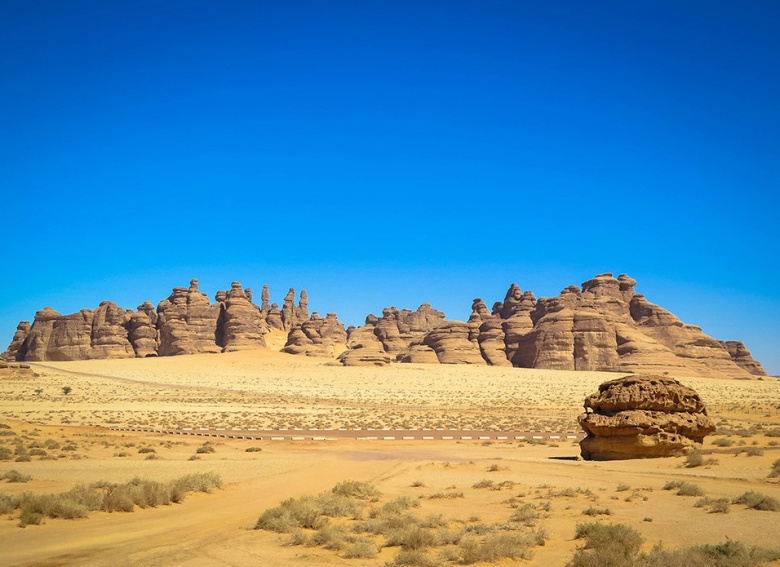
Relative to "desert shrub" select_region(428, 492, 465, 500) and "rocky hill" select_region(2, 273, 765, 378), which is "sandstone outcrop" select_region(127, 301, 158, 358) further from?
"desert shrub" select_region(428, 492, 465, 500)

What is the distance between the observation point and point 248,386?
71.7 m

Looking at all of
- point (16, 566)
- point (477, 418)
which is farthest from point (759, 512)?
point (477, 418)

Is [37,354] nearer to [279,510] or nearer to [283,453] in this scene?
[283,453]

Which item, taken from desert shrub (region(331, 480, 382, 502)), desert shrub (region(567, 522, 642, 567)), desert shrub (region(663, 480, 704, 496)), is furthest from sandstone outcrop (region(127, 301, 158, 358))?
desert shrub (region(567, 522, 642, 567))

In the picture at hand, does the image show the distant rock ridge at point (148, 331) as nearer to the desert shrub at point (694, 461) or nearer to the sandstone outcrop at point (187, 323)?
the sandstone outcrop at point (187, 323)

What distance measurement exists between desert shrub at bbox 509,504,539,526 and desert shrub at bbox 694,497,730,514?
3126 mm

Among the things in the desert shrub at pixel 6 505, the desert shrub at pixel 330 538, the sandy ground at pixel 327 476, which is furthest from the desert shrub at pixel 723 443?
the desert shrub at pixel 6 505

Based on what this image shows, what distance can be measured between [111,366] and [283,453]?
8264 centimetres

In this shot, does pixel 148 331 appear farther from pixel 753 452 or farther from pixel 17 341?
pixel 753 452

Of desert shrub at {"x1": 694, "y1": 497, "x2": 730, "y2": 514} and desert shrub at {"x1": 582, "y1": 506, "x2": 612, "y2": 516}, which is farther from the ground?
desert shrub at {"x1": 694, "y1": 497, "x2": 730, "y2": 514}

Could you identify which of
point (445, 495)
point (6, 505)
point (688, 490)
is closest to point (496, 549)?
point (445, 495)

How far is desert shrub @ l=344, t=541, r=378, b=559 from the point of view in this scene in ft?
29.2

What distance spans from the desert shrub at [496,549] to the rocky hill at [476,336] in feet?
285

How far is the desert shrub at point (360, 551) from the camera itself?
8898 millimetres
